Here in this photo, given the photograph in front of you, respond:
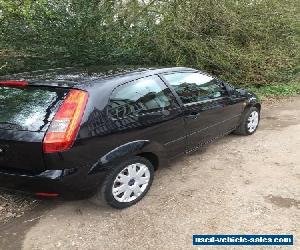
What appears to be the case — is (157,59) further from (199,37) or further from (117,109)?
(117,109)

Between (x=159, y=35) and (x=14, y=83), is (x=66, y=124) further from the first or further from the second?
(x=159, y=35)

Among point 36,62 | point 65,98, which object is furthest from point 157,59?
point 65,98

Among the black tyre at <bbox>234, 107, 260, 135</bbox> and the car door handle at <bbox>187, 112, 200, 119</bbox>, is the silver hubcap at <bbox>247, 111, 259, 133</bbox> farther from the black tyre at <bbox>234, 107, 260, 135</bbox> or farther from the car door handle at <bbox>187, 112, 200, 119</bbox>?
the car door handle at <bbox>187, 112, 200, 119</bbox>

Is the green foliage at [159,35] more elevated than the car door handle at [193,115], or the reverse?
the green foliage at [159,35]

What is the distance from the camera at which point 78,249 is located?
3395 millimetres

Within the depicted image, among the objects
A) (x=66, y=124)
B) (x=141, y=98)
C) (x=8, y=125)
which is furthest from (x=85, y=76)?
(x=8, y=125)

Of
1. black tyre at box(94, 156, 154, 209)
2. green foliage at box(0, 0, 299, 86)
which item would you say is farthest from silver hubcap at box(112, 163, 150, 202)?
green foliage at box(0, 0, 299, 86)

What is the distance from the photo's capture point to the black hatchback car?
3.46 m

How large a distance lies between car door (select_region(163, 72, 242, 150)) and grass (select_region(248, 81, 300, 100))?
4309 mm

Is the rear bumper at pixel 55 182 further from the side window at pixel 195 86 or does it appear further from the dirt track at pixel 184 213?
the side window at pixel 195 86

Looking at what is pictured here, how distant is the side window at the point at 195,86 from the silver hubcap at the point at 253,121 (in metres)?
0.98

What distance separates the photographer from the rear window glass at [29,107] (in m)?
3.52

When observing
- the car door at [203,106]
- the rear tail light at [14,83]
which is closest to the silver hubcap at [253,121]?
the car door at [203,106]

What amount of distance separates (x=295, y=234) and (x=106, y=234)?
1731 millimetres
